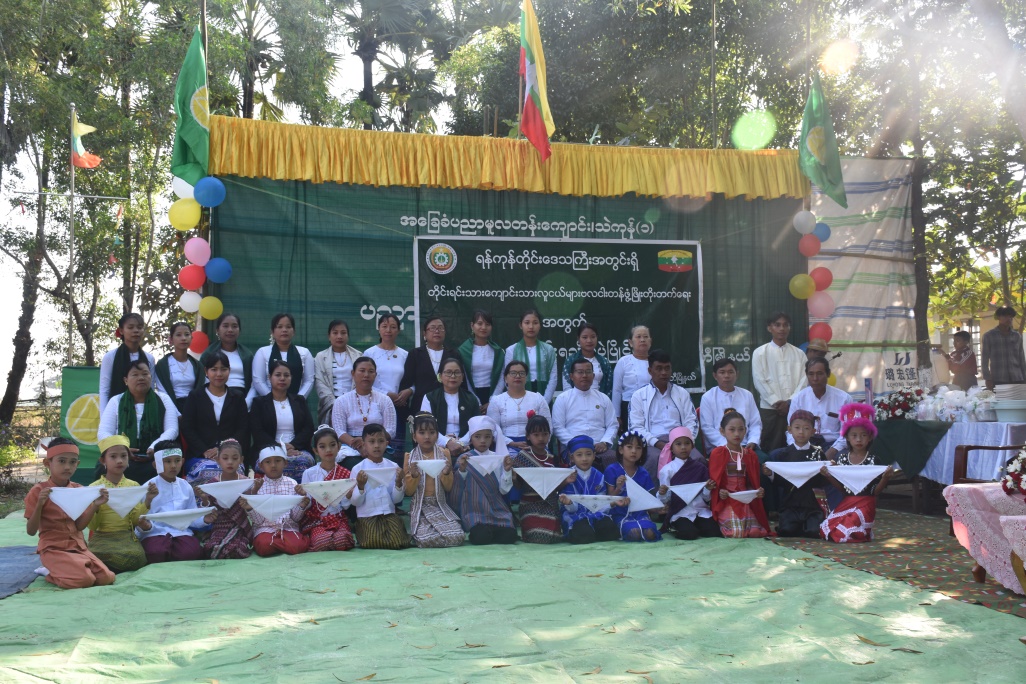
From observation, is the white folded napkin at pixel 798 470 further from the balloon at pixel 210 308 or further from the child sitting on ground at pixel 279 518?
the balloon at pixel 210 308

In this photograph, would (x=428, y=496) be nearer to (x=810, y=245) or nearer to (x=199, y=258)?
(x=199, y=258)

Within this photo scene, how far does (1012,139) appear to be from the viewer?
10.8 m

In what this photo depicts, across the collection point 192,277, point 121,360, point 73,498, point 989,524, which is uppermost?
point 192,277

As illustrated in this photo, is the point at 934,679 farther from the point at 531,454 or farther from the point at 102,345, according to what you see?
the point at 102,345

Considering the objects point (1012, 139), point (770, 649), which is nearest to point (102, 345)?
point (1012, 139)

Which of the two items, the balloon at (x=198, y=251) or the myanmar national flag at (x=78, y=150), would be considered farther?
the myanmar national flag at (x=78, y=150)

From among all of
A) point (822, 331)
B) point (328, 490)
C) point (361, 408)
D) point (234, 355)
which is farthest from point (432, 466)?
point (822, 331)

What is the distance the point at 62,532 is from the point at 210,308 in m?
2.49

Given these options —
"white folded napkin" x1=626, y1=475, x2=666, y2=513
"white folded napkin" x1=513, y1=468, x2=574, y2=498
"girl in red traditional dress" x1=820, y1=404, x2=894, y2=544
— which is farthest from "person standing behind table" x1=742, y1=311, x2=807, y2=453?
"white folded napkin" x1=513, y1=468, x2=574, y2=498

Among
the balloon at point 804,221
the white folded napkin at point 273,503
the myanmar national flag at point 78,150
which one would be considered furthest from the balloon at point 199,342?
the myanmar national flag at point 78,150

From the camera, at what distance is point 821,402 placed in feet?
21.6

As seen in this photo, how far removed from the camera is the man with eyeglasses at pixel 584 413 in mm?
6312

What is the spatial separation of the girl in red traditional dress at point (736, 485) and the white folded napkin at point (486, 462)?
1.34m

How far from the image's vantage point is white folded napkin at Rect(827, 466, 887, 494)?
18.2 ft
